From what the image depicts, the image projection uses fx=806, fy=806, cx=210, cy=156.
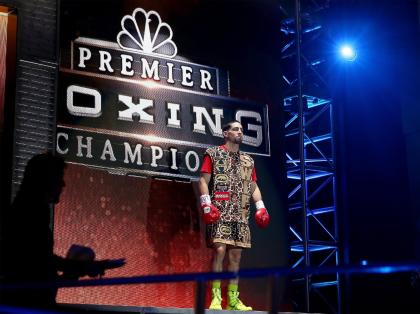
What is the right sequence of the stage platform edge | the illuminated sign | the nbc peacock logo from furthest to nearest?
the nbc peacock logo, the illuminated sign, the stage platform edge

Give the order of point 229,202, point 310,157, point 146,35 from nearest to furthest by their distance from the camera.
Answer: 1. point 229,202
2. point 146,35
3. point 310,157

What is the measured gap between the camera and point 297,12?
31.2 ft

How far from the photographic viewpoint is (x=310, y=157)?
10.6 m

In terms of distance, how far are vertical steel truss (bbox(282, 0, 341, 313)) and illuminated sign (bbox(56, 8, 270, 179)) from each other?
1.02m

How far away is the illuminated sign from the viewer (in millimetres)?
7637

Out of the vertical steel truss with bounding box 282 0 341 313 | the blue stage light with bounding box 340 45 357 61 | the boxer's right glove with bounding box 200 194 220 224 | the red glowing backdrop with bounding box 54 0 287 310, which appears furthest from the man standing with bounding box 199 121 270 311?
the blue stage light with bounding box 340 45 357 61

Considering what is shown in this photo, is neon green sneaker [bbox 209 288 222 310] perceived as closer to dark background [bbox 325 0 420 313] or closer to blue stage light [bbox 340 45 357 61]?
dark background [bbox 325 0 420 313]

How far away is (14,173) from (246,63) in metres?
3.27

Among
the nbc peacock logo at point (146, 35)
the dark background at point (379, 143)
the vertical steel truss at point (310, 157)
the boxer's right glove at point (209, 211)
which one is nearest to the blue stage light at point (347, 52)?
the dark background at point (379, 143)

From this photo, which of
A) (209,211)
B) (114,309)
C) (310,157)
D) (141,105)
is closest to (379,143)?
(310,157)

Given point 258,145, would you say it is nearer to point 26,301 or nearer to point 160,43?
point 160,43

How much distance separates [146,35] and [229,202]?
2.04 metres

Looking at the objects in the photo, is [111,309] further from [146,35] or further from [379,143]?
[379,143]

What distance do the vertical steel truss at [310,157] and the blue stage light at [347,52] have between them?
0.28 m
